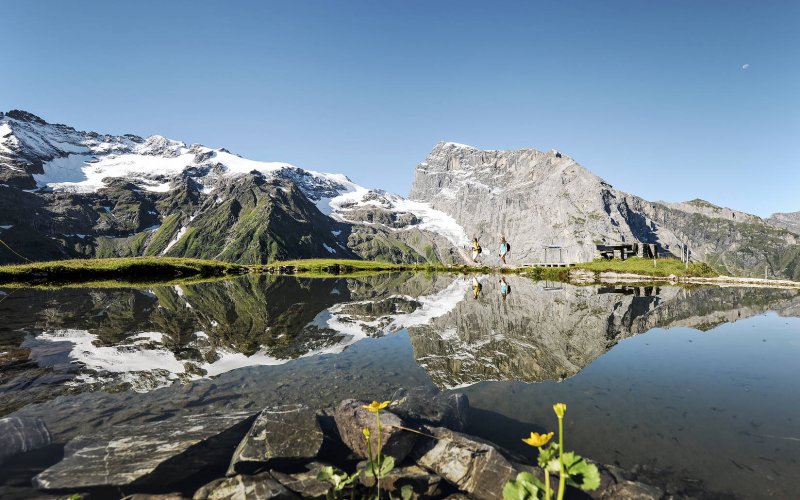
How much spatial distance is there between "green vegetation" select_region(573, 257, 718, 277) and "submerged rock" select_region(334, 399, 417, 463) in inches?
2780

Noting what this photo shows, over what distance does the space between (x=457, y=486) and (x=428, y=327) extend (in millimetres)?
13999

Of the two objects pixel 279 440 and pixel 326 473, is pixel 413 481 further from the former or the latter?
pixel 279 440

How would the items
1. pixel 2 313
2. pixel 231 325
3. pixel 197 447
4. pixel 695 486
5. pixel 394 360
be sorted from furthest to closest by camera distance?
pixel 2 313, pixel 231 325, pixel 394 360, pixel 197 447, pixel 695 486

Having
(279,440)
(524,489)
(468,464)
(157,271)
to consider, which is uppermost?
(524,489)

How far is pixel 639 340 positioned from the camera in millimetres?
17344

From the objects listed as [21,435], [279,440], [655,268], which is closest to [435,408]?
[279,440]

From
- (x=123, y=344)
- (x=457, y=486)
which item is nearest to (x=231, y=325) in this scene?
(x=123, y=344)

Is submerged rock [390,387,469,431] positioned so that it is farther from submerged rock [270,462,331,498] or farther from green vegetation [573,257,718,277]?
green vegetation [573,257,718,277]

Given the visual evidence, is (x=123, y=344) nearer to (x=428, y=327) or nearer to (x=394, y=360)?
(x=394, y=360)

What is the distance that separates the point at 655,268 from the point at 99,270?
99182 millimetres

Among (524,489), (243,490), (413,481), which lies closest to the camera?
(524,489)

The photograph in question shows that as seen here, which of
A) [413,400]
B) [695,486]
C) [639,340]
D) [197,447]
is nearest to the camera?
[695,486]

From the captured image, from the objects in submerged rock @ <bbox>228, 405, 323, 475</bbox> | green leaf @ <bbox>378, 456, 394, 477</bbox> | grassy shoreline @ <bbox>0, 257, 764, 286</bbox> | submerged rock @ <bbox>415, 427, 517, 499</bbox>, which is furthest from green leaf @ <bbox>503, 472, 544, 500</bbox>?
grassy shoreline @ <bbox>0, 257, 764, 286</bbox>

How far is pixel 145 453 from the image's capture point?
7195 mm
